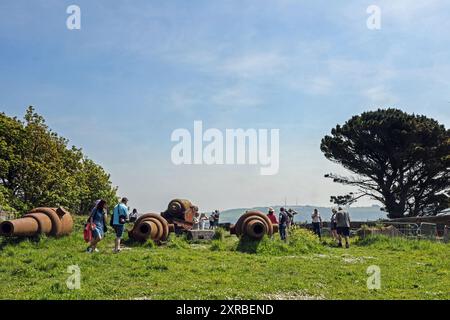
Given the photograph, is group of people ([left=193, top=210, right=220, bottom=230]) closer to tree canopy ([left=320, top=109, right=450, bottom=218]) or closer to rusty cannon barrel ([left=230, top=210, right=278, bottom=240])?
rusty cannon barrel ([left=230, top=210, right=278, bottom=240])

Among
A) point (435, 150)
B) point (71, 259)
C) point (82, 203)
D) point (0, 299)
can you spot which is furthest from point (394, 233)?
point (82, 203)

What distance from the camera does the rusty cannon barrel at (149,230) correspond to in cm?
1576

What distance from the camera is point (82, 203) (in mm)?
40781

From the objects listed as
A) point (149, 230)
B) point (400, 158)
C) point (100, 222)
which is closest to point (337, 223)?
point (149, 230)

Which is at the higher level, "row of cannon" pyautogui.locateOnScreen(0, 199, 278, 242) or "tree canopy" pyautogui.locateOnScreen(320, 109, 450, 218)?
"tree canopy" pyautogui.locateOnScreen(320, 109, 450, 218)

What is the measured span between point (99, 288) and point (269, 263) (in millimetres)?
5015

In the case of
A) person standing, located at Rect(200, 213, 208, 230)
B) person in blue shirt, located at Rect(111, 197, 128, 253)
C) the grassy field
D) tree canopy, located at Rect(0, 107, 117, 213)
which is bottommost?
the grassy field

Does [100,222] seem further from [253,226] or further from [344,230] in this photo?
[344,230]

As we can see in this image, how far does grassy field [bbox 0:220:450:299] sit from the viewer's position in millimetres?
8172

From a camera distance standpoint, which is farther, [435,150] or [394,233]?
[435,150]

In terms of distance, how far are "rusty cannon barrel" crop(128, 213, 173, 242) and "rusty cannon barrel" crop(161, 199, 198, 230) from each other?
5.04 metres

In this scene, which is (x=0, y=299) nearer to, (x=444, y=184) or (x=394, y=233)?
(x=394, y=233)

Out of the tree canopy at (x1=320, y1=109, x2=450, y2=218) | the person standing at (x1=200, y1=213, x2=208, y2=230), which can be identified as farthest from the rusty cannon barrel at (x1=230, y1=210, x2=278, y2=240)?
the tree canopy at (x1=320, y1=109, x2=450, y2=218)

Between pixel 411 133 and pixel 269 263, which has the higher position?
pixel 411 133
